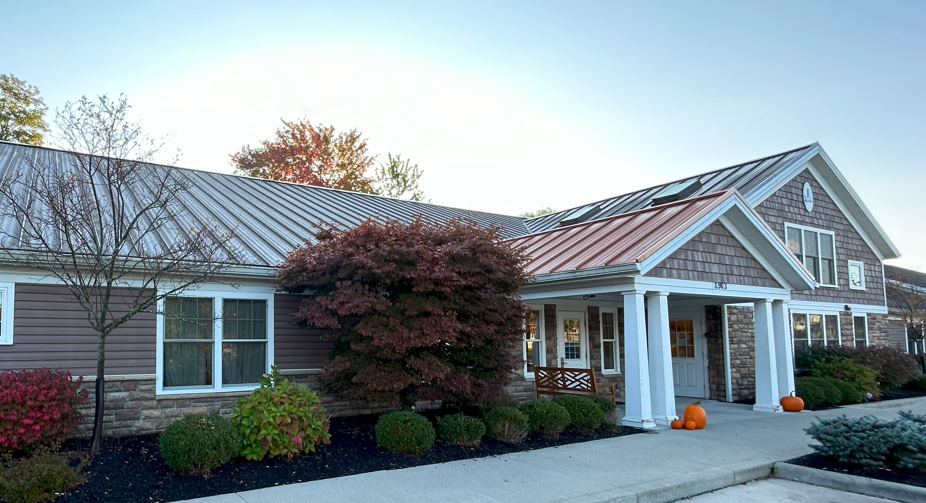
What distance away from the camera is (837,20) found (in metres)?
13.9

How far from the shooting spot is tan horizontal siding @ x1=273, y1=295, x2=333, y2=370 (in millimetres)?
11414

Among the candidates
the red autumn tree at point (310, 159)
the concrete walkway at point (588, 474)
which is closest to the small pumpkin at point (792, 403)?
the concrete walkway at point (588, 474)

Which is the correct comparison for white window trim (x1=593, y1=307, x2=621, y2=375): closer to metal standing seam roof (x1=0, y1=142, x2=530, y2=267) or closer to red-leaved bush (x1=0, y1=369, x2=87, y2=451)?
metal standing seam roof (x1=0, y1=142, x2=530, y2=267)

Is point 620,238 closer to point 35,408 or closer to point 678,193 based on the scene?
point 678,193

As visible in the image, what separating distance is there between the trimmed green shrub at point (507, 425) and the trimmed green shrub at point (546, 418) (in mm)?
334

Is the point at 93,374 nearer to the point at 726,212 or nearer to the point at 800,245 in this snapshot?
the point at 726,212

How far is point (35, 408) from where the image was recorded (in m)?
8.05

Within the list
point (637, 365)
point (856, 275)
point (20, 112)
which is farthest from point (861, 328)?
point (20, 112)

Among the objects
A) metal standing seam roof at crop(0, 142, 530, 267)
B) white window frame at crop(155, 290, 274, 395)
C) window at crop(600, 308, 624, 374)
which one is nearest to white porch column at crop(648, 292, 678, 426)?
window at crop(600, 308, 624, 374)

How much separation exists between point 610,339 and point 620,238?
15.7 ft

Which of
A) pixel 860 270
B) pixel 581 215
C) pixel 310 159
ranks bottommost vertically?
pixel 860 270

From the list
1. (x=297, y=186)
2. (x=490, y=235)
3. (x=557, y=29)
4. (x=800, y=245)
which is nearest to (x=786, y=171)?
(x=800, y=245)

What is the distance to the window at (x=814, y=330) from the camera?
730 inches

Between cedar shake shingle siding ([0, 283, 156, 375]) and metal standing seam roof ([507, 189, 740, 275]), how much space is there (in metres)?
6.36
